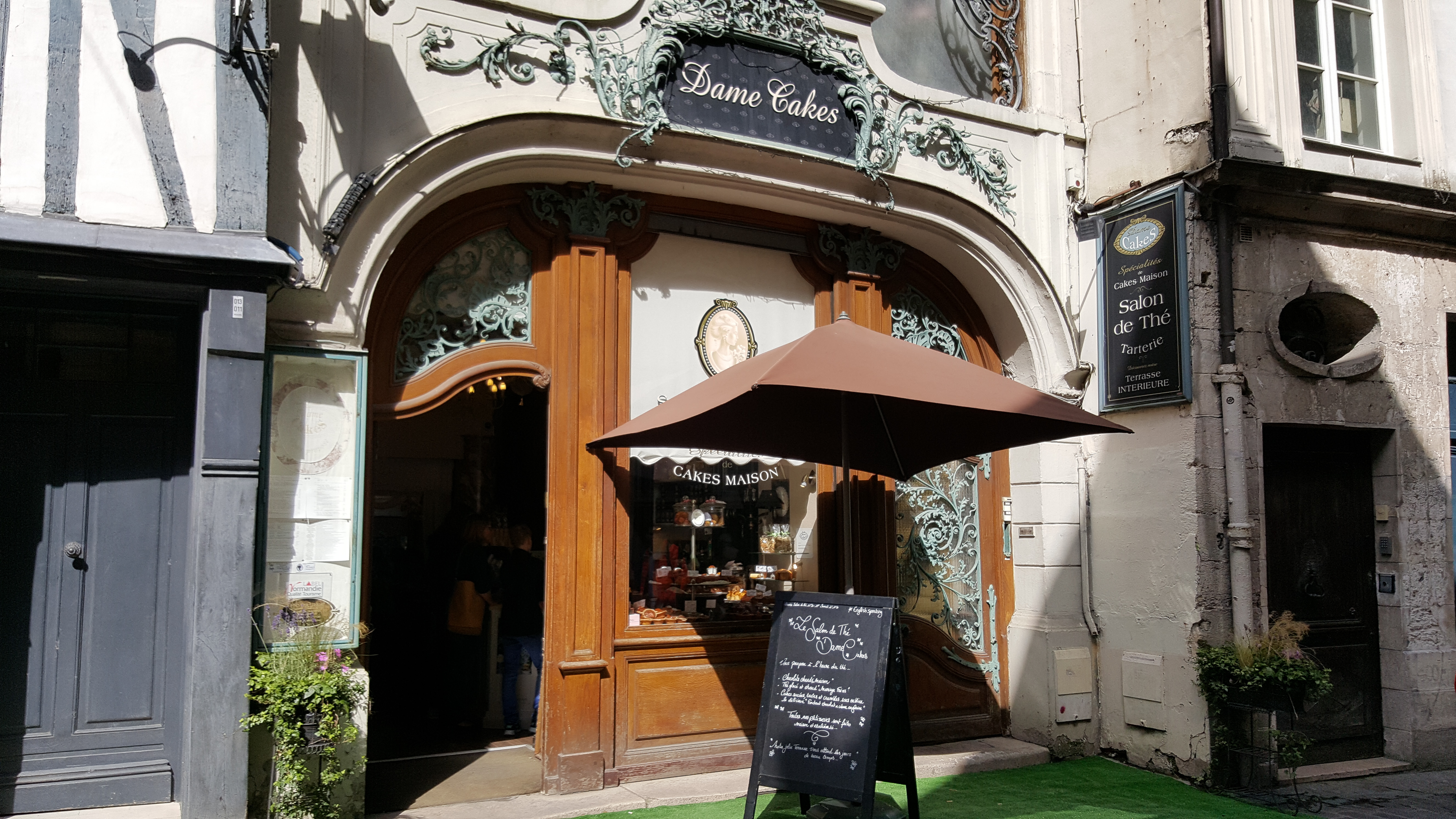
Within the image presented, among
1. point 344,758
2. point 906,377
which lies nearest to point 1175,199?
point 906,377

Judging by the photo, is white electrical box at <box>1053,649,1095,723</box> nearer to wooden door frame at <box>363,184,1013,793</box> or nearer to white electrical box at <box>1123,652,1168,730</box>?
white electrical box at <box>1123,652,1168,730</box>

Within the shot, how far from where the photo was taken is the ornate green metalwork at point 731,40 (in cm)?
602

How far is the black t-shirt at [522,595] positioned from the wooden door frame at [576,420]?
1.21 meters

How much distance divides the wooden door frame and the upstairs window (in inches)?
194

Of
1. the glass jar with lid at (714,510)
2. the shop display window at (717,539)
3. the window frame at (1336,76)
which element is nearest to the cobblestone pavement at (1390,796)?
the shop display window at (717,539)

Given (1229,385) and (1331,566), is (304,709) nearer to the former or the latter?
(1229,385)

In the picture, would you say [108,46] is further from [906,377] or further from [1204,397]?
[1204,397]

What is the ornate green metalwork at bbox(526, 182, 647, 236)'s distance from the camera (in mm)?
6379

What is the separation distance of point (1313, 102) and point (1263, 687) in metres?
4.45

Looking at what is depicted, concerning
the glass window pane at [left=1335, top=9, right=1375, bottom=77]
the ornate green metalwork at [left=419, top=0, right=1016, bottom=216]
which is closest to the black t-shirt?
the ornate green metalwork at [left=419, top=0, right=1016, bottom=216]

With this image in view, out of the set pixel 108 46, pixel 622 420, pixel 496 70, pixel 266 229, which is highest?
pixel 496 70

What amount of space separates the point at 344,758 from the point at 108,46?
356 cm

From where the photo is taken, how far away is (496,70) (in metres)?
5.95

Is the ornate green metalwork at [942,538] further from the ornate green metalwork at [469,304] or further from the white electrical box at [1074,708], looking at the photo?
the ornate green metalwork at [469,304]
